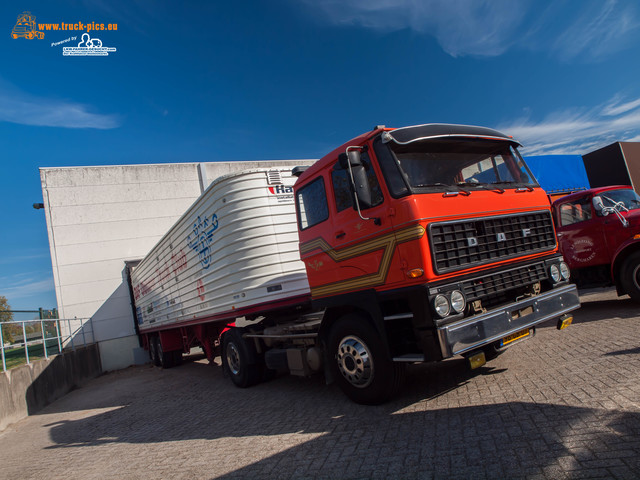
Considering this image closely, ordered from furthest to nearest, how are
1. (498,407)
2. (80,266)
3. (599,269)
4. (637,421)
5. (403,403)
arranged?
(80,266) < (599,269) < (403,403) < (498,407) < (637,421)

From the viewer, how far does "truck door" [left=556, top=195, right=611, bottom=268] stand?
7.64 meters

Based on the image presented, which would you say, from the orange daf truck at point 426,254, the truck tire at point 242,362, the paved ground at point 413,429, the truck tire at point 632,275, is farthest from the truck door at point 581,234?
the truck tire at point 242,362

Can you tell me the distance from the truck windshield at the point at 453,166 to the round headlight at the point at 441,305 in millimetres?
1027

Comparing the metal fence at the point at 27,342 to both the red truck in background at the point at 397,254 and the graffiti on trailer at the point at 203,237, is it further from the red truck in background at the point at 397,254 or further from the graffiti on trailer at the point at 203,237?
the red truck in background at the point at 397,254

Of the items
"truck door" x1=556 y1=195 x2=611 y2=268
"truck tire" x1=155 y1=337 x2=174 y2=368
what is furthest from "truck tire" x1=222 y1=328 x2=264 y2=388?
"truck door" x1=556 y1=195 x2=611 y2=268

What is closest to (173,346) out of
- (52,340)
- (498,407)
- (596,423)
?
(52,340)

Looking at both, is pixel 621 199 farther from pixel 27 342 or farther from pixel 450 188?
pixel 27 342

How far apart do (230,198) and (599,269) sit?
6.89 metres

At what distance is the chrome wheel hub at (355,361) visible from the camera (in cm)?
434

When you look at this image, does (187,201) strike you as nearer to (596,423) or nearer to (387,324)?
(387,324)

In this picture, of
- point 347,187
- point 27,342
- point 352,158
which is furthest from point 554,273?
point 27,342

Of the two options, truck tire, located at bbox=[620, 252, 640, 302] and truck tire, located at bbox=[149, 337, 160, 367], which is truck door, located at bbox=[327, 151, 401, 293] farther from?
truck tire, located at bbox=[149, 337, 160, 367]

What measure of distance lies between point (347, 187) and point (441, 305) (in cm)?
164

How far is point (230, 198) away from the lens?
6238mm
